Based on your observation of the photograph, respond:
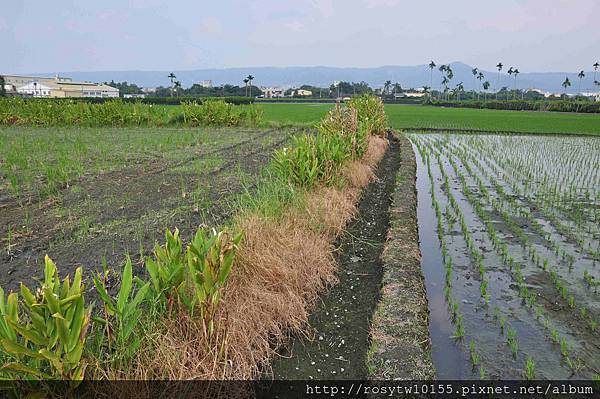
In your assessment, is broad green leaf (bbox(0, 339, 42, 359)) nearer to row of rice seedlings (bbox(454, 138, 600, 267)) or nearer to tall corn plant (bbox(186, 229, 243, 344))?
tall corn plant (bbox(186, 229, 243, 344))

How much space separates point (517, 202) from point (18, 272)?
652cm

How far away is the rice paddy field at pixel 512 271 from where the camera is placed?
9.43 ft

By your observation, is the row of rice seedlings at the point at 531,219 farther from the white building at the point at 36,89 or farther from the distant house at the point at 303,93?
the white building at the point at 36,89

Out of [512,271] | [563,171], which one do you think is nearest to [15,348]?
[512,271]

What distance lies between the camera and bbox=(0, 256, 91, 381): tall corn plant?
5.43ft

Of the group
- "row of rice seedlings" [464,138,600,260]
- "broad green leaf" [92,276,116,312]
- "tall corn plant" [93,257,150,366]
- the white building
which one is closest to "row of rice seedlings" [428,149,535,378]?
"row of rice seedlings" [464,138,600,260]

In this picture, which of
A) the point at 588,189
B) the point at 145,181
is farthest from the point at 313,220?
the point at 588,189

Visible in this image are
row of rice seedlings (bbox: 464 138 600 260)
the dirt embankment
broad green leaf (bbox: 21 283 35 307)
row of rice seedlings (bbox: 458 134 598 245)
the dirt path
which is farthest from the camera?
row of rice seedlings (bbox: 458 134 598 245)

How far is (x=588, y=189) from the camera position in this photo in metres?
7.64

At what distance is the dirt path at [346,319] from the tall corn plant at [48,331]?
1.11m

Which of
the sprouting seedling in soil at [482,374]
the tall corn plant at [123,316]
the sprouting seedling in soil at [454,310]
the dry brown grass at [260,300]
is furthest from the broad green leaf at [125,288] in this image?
the sprouting seedling in soil at [454,310]

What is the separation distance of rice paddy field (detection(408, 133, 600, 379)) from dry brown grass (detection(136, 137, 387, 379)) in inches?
38.8

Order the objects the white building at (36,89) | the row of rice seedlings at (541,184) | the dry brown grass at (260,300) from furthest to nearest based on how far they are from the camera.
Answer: the white building at (36,89), the row of rice seedlings at (541,184), the dry brown grass at (260,300)

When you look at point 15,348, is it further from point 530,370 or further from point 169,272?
point 530,370
